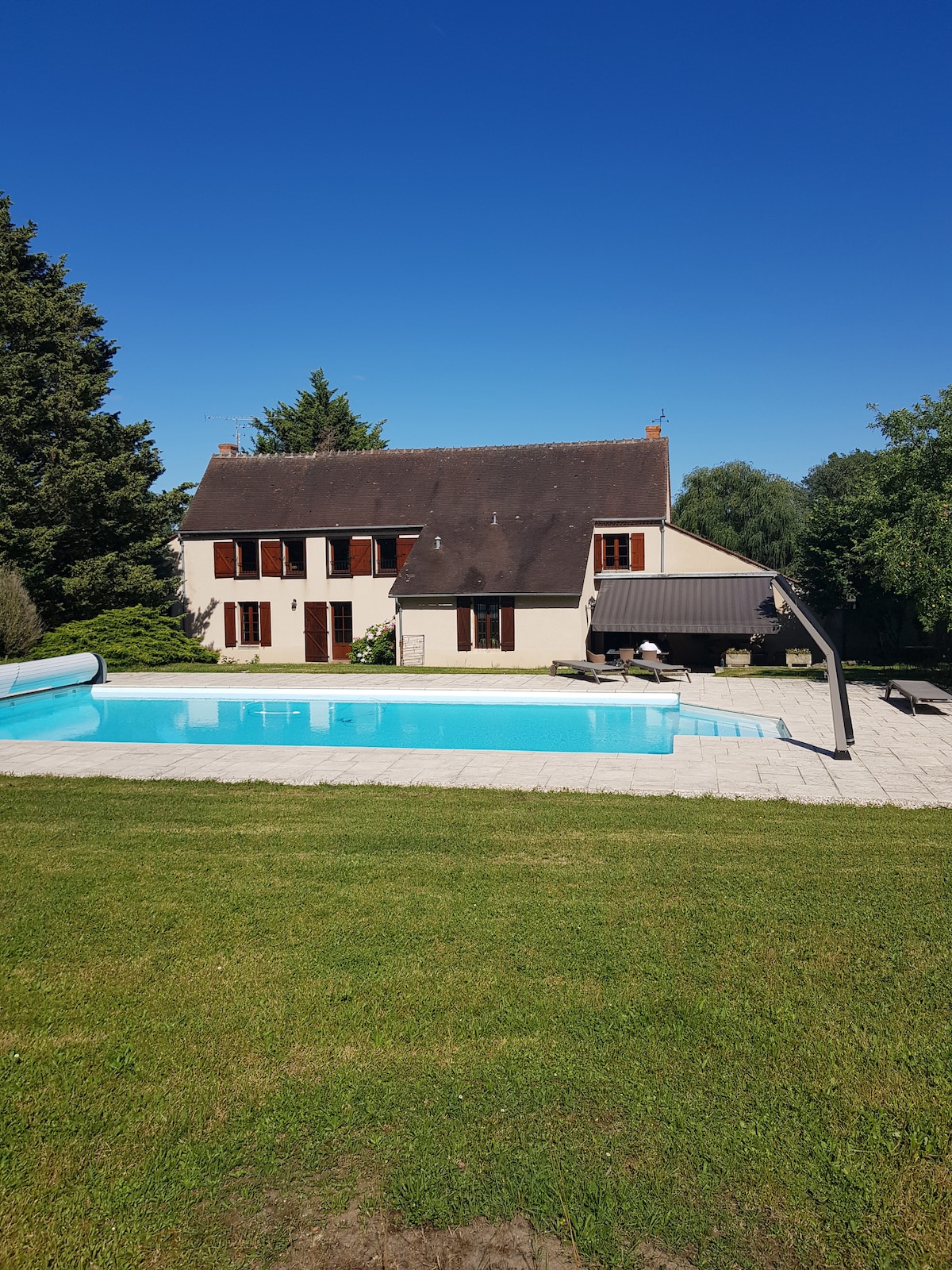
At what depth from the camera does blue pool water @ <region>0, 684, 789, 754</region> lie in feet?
52.1

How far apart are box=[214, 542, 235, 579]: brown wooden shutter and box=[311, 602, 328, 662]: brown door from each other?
3.41 meters

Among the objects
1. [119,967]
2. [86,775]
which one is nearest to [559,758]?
[86,775]

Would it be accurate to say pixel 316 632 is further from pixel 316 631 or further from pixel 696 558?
pixel 696 558

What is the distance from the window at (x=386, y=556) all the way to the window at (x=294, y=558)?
2.94m

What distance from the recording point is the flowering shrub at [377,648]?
29.9m

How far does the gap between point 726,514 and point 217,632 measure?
3186 cm

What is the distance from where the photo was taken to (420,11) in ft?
61.8

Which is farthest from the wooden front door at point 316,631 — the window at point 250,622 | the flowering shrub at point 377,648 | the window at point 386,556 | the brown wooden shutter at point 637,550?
the brown wooden shutter at point 637,550

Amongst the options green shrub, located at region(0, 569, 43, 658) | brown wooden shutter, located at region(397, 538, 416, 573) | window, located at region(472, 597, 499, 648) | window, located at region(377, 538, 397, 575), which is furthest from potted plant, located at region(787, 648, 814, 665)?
green shrub, located at region(0, 569, 43, 658)

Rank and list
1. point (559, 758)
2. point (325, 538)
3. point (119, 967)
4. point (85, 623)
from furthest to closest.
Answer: point (325, 538)
point (85, 623)
point (559, 758)
point (119, 967)

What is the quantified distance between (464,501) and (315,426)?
22.3 metres

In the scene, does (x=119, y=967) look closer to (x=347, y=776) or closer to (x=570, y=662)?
(x=347, y=776)

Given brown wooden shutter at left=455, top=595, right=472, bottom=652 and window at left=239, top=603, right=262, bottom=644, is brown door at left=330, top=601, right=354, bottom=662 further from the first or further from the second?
brown wooden shutter at left=455, top=595, right=472, bottom=652

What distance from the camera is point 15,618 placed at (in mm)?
26156
